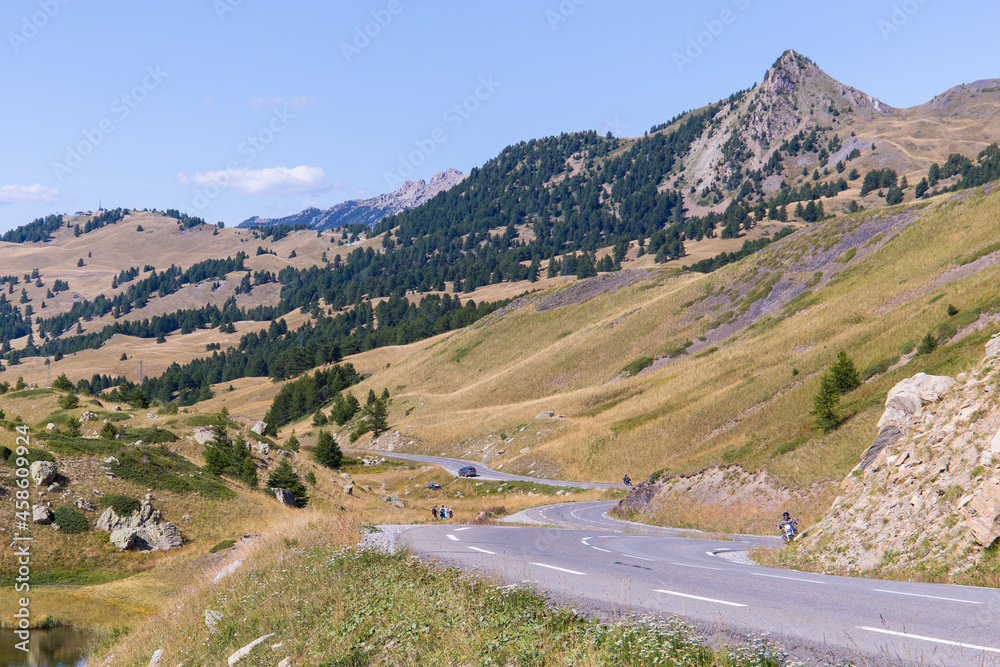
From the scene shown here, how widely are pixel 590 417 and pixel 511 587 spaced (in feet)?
228

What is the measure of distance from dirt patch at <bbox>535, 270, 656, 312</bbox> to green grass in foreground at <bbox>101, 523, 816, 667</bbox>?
12526 centimetres

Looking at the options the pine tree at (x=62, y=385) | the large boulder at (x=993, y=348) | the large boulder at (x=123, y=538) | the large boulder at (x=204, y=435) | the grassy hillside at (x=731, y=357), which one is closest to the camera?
the large boulder at (x=993, y=348)

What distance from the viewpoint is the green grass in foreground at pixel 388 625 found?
25.2ft

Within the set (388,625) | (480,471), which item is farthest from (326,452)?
(388,625)

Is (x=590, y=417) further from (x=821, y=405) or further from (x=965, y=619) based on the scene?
(x=965, y=619)

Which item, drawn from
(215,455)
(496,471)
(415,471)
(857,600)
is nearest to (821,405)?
(857,600)

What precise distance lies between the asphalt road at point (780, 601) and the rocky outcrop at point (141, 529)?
60.2 feet

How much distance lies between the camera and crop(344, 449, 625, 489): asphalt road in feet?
204

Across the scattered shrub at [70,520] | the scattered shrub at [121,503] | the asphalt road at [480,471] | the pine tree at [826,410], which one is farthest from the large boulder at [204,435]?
the pine tree at [826,410]

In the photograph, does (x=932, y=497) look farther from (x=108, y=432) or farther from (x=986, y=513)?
(x=108, y=432)

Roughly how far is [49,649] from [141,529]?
1010 centimetres

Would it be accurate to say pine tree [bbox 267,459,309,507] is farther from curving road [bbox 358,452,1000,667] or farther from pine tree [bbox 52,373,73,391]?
pine tree [bbox 52,373,73,391]

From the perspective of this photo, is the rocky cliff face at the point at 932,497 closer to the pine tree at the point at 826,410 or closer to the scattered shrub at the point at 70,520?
the pine tree at the point at 826,410

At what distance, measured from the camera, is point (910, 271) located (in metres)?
69.8
